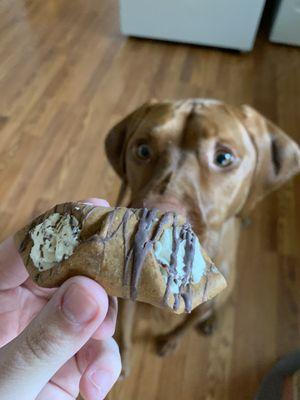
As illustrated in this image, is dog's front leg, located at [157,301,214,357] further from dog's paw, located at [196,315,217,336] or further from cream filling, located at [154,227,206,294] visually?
cream filling, located at [154,227,206,294]

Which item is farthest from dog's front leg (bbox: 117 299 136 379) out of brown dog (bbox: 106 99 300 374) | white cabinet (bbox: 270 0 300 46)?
white cabinet (bbox: 270 0 300 46)

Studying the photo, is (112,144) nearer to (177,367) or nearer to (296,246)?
(177,367)

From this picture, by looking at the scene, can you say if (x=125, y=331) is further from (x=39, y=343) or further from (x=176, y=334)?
(x=39, y=343)

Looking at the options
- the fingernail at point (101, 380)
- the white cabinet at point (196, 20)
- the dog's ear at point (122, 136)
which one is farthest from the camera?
the white cabinet at point (196, 20)

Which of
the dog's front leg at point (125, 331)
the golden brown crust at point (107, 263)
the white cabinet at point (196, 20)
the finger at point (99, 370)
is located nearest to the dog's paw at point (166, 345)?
the dog's front leg at point (125, 331)

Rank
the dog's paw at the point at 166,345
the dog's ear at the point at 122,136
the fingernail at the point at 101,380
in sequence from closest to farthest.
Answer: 1. the fingernail at the point at 101,380
2. the dog's ear at the point at 122,136
3. the dog's paw at the point at 166,345

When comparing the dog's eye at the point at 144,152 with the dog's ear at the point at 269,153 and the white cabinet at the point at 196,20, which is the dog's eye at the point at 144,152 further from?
the white cabinet at the point at 196,20

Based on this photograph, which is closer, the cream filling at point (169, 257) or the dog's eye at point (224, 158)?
the cream filling at point (169, 257)
